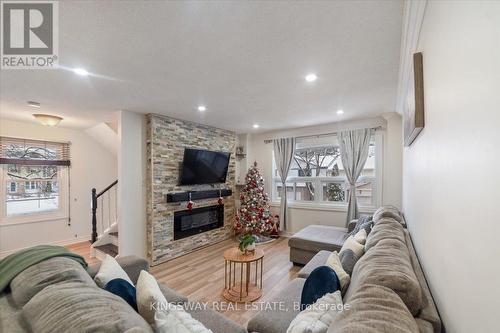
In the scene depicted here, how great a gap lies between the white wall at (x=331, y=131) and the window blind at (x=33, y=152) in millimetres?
3938

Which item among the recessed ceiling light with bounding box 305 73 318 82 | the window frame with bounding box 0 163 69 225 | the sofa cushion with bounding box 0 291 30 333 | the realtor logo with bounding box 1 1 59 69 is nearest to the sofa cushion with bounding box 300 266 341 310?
the sofa cushion with bounding box 0 291 30 333

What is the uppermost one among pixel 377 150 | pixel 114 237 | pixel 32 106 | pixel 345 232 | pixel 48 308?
pixel 32 106

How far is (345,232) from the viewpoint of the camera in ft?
12.0

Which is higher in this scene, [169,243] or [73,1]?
[73,1]

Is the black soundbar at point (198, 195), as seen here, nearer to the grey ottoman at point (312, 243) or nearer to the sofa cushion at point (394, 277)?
the grey ottoman at point (312, 243)

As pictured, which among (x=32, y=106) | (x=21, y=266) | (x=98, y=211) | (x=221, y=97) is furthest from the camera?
(x=98, y=211)

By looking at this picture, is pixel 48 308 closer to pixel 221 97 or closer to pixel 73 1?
pixel 73 1

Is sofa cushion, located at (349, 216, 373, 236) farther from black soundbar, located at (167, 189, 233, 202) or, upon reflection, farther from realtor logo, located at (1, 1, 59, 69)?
realtor logo, located at (1, 1, 59, 69)

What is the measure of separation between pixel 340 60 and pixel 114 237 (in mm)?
4665

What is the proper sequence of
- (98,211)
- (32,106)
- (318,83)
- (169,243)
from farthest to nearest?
(98,211) → (169,243) → (32,106) → (318,83)

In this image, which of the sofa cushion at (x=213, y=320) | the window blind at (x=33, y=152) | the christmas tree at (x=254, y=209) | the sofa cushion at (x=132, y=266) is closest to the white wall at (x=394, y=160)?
the christmas tree at (x=254, y=209)

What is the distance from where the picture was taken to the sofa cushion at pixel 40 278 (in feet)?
3.82

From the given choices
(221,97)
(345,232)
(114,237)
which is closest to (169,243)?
(114,237)

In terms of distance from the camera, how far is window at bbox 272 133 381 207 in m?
4.29
